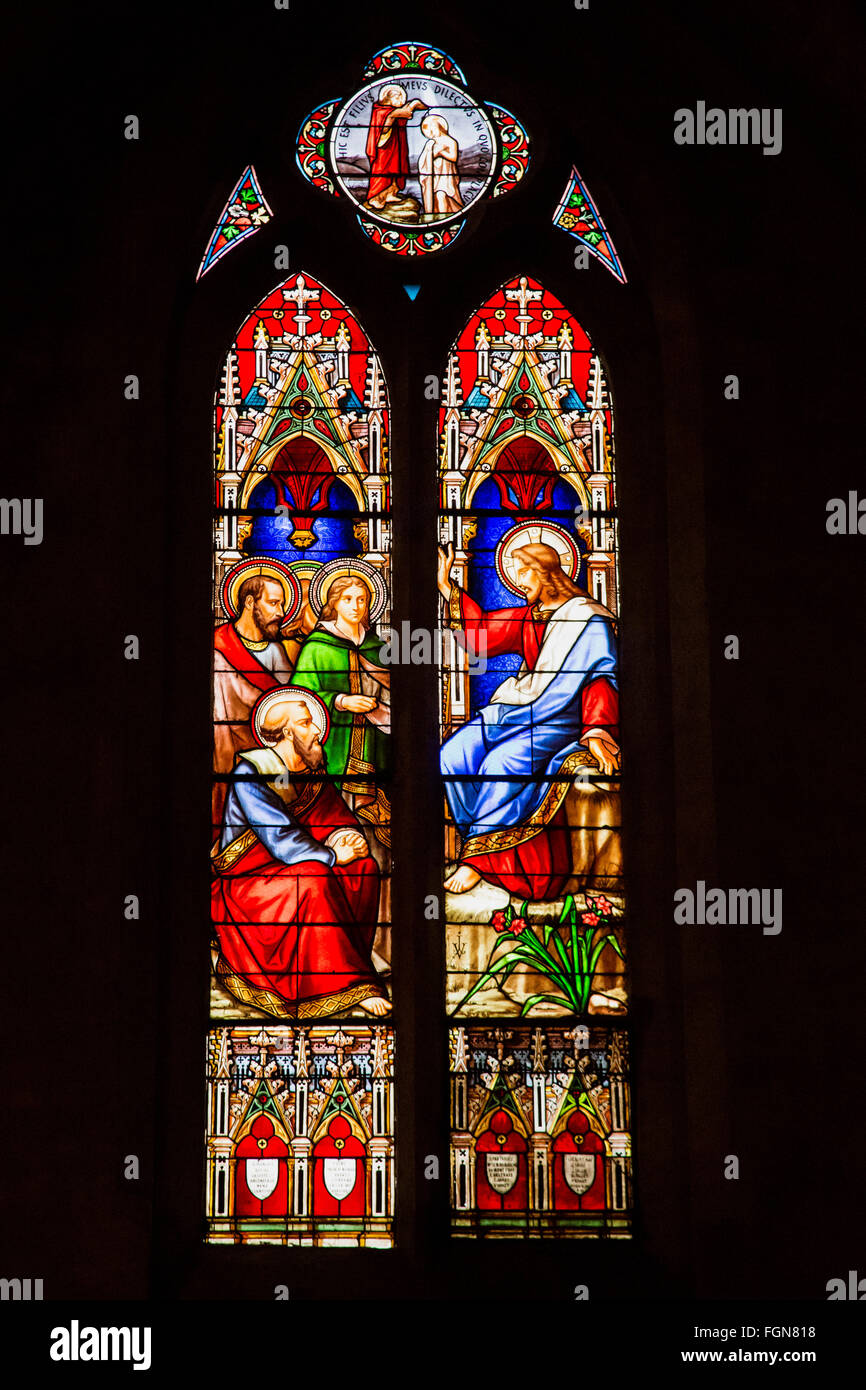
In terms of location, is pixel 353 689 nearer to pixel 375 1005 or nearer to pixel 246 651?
pixel 246 651

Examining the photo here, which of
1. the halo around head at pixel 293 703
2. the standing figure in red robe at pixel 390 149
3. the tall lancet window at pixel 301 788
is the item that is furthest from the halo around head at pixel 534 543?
the standing figure in red robe at pixel 390 149

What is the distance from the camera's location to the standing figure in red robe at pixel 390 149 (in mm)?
8023

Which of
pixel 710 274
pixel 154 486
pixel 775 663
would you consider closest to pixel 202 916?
pixel 154 486

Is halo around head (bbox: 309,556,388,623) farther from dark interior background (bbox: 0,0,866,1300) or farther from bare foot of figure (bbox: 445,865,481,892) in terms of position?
bare foot of figure (bbox: 445,865,481,892)

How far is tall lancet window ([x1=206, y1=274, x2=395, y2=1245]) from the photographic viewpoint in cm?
702

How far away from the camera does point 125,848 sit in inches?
276

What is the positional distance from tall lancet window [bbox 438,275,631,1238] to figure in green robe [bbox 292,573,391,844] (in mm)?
217

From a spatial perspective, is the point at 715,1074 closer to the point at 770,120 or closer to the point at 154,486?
the point at 154,486

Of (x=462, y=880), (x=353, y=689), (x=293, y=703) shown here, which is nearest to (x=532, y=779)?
(x=462, y=880)

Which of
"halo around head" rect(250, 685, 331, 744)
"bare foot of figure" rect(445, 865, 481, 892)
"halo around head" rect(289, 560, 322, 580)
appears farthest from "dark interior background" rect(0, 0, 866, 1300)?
"halo around head" rect(289, 560, 322, 580)

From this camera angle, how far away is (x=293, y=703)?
749 cm

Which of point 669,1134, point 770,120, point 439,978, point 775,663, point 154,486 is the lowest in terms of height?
point 669,1134

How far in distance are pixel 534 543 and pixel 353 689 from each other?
32.4 inches
